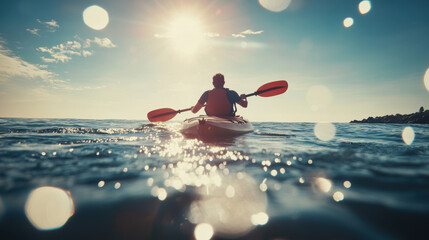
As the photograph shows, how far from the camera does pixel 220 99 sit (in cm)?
824

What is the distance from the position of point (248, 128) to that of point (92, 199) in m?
7.54

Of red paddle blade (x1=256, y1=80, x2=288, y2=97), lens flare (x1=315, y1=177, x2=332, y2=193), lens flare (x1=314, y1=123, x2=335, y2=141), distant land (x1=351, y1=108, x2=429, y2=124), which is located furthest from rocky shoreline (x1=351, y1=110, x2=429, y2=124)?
lens flare (x1=315, y1=177, x2=332, y2=193)

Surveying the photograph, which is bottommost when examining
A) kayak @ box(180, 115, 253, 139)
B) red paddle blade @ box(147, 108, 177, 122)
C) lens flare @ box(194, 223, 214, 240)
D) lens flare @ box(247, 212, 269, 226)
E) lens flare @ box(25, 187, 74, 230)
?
lens flare @ box(194, 223, 214, 240)

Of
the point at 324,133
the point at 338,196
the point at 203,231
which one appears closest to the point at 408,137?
the point at 324,133

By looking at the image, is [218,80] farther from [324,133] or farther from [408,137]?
[408,137]

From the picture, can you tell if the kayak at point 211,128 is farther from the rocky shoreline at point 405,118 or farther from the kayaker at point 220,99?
the rocky shoreline at point 405,118

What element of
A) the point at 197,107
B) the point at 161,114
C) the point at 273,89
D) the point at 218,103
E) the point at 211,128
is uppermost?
the point at 273,89

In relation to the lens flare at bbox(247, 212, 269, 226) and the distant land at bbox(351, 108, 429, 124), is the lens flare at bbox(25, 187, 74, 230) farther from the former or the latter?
the distant land at bbox(351, 108, 429, 124)

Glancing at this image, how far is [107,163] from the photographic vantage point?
3.22 meters

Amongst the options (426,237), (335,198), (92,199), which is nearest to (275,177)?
(335,198)

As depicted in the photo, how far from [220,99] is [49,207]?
272 inches

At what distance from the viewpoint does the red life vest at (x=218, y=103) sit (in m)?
8.22

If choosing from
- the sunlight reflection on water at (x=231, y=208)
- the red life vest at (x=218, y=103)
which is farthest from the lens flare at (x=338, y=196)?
the red life vest at (x=218, y=103)

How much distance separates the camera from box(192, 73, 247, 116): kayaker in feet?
27.0
